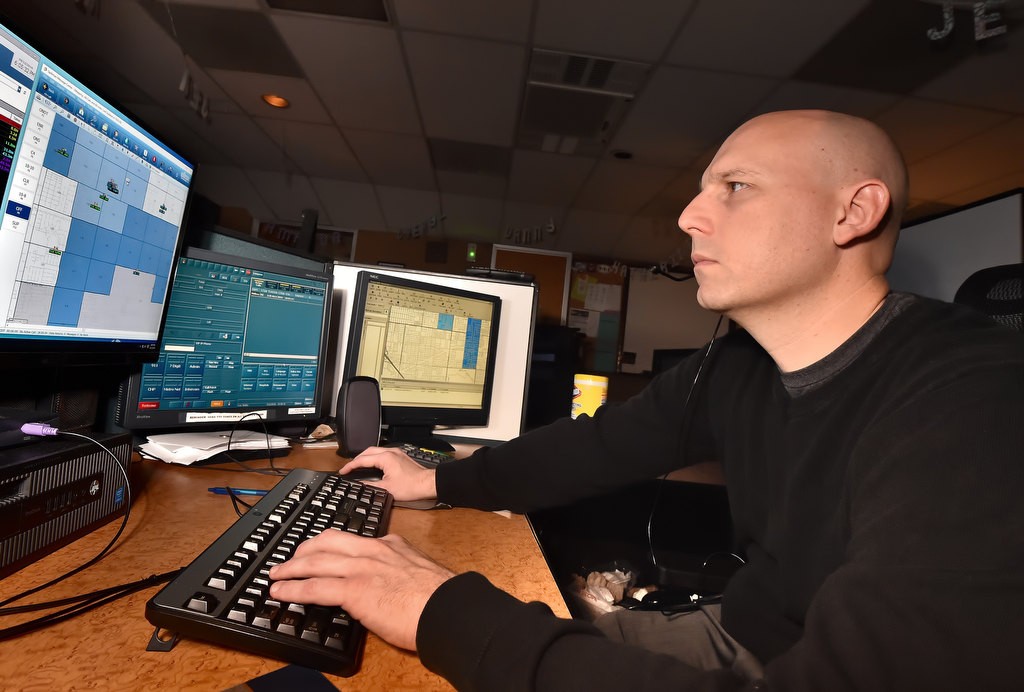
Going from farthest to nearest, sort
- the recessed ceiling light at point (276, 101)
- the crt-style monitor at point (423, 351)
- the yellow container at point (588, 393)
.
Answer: the recessed ceiling light at point (276, 101) → the yellow container at point (588, 393) → the crt-style monitor at point (423, 351)

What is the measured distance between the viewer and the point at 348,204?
16.4ft

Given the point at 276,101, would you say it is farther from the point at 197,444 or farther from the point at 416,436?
the point at 197,444

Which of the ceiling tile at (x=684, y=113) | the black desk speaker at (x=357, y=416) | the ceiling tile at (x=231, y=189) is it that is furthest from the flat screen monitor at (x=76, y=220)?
the ceiling tile at (x=231, y=189)

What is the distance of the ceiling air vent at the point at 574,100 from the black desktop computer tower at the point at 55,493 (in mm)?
2721

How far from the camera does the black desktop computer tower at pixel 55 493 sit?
47 cm

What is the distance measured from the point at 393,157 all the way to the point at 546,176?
1259 mm

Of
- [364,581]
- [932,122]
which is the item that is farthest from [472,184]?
[364,581]

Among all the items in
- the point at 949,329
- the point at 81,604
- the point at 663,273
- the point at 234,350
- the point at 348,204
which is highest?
the point at 348,204

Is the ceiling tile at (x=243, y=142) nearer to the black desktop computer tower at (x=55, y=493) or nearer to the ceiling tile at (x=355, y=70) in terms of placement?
the ceiling tile at (x=355, y=70)

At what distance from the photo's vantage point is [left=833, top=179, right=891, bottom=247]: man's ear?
0.72 meters

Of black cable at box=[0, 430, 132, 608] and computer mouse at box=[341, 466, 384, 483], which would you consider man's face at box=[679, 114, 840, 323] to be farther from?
black cable at box=[0, 430, 132, 608]

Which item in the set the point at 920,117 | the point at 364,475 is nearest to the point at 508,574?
the point at 364,475

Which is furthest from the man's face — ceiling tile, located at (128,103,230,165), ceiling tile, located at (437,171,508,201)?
ceiling tile, located at (128,103,230,165)

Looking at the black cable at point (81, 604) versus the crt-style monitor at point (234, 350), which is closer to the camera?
the black cable at point (81, 604)
